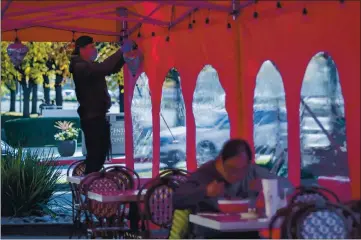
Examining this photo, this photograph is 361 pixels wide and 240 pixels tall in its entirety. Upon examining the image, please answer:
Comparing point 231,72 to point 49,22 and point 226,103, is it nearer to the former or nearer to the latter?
point 226,103

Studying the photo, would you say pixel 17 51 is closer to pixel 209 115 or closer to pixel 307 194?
pixel 209 115

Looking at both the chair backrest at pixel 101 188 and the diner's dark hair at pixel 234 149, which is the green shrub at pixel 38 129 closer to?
the chair backrest at pixel 101 188

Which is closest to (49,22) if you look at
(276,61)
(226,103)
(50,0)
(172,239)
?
(50,0)

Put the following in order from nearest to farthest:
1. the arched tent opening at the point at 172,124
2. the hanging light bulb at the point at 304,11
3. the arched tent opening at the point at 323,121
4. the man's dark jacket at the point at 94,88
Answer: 1. the arched tent opening at the point at 323,121
2. the hanging light bulb at the point at 304,11
3. the arched tent opening at the point at 172,124
4. the man's dark jacket at the point at 94,88

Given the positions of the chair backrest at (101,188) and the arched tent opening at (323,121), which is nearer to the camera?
the arched tent opening at (323,121)

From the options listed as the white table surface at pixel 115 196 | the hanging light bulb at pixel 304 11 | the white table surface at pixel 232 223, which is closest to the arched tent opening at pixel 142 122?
the white table surface at pixel 115 196

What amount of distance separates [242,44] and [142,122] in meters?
4.76

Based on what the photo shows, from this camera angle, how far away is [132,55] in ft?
43.2

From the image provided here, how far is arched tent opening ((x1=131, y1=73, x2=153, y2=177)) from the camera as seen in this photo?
1356 centimetres

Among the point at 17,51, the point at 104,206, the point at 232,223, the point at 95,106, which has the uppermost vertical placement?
the point at 17,51

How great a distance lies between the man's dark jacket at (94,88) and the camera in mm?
12414

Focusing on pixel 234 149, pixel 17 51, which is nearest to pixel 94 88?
pixel 17 51

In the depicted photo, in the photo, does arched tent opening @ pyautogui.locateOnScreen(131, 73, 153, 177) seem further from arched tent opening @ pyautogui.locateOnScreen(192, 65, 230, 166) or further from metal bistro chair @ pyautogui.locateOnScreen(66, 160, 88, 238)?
arched tent opening @ pyautogui.locateOnScreen(192, 65, 230, 166)

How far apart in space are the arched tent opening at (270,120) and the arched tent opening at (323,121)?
471 millimetres
